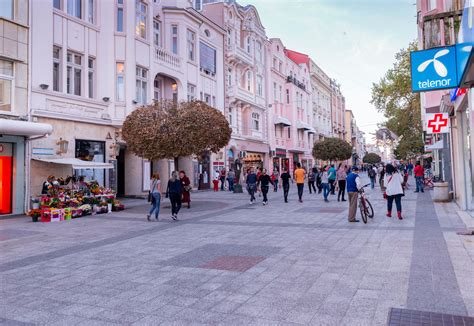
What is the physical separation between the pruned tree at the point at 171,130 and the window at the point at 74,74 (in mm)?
4167

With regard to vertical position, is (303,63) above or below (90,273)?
above

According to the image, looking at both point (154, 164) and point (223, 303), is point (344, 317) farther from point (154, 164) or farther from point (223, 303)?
point (154, 164)

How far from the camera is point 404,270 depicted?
19.5 feet

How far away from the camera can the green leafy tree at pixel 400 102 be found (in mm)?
36188

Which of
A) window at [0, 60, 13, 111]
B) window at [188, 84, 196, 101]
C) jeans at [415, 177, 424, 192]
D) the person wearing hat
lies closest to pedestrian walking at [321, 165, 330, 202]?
jeans at [415, 177, 424, 192]

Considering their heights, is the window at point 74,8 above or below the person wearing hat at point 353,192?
above

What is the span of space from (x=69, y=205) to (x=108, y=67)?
8.84 metres

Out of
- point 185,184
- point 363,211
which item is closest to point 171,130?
point 185,184

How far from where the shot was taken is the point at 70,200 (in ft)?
47.3

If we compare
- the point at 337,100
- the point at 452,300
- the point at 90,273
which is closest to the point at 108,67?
the point at 90,273

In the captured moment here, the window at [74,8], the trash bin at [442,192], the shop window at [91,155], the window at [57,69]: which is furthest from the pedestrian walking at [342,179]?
the window at [74,8]

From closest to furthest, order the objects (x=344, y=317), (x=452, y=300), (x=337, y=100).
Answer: (x=344, y=317) < (x=452, y=300) < (x=337, y=100)

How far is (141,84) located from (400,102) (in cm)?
3214

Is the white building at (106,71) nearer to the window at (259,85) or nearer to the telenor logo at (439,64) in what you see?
the window at (259,85)
